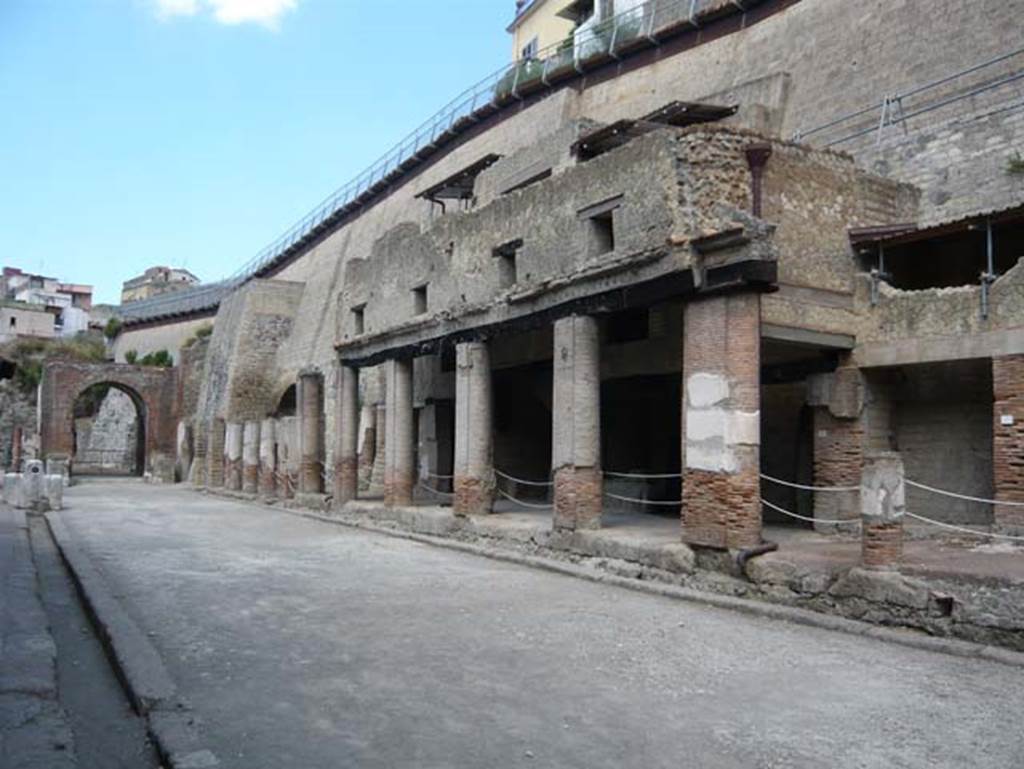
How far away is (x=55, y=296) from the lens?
78.6 meters

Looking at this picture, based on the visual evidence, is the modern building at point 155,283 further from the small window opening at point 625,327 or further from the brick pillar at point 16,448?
the small window opening at point 625,327

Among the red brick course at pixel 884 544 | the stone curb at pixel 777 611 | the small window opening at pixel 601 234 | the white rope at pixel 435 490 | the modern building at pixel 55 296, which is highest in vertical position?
the modern building at pixel 55 296

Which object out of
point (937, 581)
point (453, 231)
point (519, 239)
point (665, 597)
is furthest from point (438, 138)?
point (937, 581)

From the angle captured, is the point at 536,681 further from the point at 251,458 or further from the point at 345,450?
the point at 251,458

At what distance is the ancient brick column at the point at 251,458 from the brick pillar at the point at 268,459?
3.14 feet

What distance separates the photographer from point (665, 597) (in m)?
9.84

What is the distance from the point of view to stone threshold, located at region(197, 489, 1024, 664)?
24.2ft

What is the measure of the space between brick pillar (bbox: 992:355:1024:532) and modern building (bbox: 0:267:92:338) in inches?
2788

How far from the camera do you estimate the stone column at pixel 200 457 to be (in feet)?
112

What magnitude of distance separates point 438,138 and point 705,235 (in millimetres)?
23691

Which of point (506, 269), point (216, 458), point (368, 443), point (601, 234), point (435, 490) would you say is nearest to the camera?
point (601, 234)

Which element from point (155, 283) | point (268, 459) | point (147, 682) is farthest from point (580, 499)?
point (155, 283)

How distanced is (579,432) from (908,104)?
8.80 m

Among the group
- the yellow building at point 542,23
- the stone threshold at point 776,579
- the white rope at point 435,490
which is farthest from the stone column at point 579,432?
the yellow building at point 542,23
